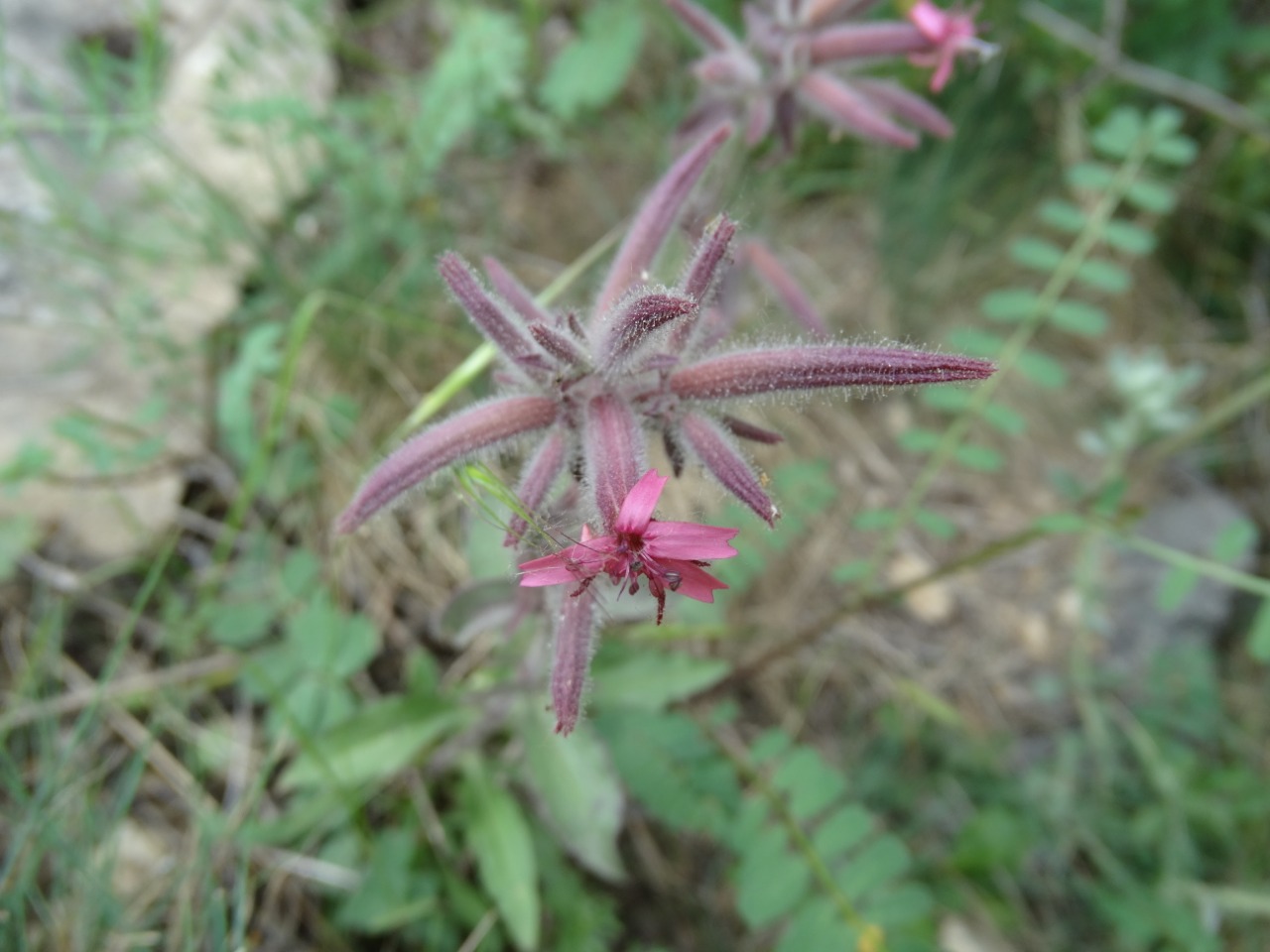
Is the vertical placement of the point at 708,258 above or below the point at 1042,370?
above

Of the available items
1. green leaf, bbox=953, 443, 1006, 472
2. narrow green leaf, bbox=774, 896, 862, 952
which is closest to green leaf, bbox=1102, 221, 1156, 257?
green leaf, bbox=953, 443, 1006, 472

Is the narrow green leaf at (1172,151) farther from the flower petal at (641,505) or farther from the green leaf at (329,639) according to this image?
the green leaf at (329,639)

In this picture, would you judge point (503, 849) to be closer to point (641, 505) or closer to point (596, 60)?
point (641, 505)

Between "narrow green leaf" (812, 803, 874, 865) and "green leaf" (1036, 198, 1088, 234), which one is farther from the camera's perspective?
"green leaf" (1036, 198, 1088, 234)

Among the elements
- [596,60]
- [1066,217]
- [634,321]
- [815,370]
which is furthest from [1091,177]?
[634,321]

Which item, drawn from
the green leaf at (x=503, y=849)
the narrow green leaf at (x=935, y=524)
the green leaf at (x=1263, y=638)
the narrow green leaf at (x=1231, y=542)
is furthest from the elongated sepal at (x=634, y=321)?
the narrow green leaf at (x=1231, y=542)

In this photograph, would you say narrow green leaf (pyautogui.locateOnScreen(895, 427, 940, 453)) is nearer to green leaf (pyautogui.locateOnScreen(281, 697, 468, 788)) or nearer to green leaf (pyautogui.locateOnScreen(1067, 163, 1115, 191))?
green leaf (pyautogui.locateOnScreen(1067, 163, 1115, 191))
